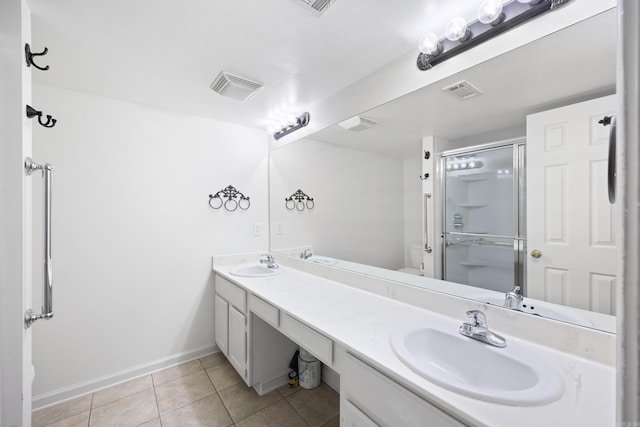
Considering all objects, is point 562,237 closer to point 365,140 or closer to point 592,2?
point 592,2

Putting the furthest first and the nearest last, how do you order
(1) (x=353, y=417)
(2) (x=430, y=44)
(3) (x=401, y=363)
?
(2) (x=430, y=44) → (1) (x=353, y=417) → (3) (x=401, y=363)

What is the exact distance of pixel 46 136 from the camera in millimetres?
1821

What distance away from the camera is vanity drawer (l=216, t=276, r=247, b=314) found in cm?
194

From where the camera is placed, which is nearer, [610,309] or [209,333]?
[610,309]

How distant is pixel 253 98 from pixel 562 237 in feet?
6.80

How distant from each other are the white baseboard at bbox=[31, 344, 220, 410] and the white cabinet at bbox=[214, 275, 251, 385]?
0.78 feet

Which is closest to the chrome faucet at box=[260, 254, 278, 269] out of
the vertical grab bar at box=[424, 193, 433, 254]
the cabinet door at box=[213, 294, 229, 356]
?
the cabinet door at box=[213, 294, 229, 356]

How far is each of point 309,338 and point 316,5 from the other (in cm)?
154

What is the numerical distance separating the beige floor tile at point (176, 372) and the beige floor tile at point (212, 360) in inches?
1.6

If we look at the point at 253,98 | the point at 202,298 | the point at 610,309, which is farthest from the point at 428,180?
the point at 202,298

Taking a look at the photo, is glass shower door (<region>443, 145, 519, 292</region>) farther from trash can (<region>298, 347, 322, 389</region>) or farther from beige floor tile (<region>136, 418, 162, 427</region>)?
beige floor tile (<region>136, 418, 162, 427</region>)

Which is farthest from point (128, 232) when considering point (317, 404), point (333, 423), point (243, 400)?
point (333, 423)

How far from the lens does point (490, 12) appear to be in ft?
3.53

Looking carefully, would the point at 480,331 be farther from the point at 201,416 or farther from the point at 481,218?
the point at 201,416
